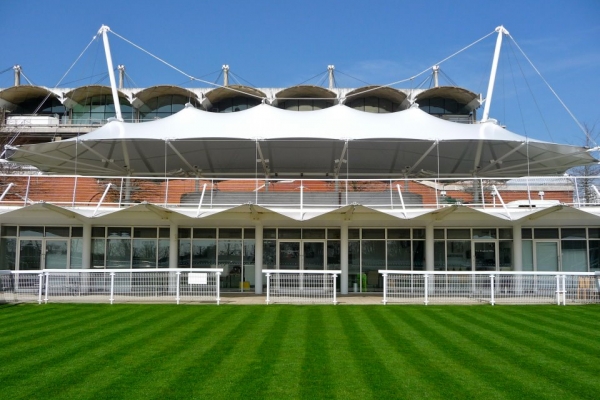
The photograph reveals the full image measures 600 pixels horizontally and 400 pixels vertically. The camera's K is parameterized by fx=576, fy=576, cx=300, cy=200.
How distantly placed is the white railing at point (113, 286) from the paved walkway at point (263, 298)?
994 millimetres

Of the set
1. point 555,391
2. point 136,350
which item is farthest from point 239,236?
point 555,391

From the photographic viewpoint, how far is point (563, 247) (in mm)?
24578

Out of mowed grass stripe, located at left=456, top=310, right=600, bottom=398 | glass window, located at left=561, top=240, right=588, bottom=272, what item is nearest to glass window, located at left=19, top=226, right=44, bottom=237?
mowed grass stripe, located at left=456, top=310, right=600, bottom=398

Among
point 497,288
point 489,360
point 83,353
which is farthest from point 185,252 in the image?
point 489,360

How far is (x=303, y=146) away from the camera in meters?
27.4

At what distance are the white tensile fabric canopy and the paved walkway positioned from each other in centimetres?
656

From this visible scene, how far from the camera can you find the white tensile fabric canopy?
25.9 metres

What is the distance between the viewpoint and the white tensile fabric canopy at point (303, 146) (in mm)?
25875

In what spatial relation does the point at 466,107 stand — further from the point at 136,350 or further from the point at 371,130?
the point at 136,350

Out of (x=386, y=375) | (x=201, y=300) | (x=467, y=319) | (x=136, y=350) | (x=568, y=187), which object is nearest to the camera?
(x=386, y=375)

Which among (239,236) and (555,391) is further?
(239,236)

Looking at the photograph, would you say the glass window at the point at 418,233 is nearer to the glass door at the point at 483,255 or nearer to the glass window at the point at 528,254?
the glass door at the point at 483,255

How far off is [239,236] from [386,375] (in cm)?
1594

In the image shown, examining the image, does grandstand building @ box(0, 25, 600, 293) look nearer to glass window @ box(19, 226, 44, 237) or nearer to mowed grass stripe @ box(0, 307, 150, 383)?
glass window @ box(19, 226, 44, 237)
